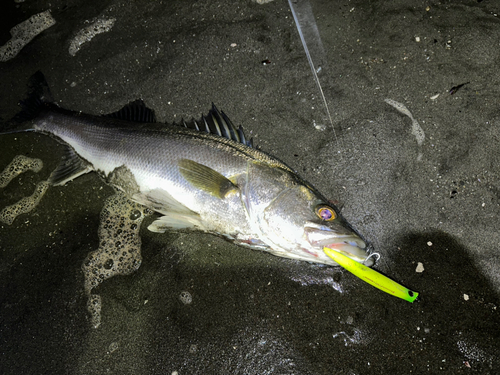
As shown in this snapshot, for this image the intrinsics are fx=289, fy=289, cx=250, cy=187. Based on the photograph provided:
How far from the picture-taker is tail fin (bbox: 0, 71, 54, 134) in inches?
146

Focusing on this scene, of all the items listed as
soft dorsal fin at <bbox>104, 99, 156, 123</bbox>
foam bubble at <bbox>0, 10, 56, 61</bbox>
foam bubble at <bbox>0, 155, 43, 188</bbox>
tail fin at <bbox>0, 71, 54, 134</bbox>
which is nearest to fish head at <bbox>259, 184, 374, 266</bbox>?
soft dorsal fin at <bbox>104, 99, 156, 123</bbox>

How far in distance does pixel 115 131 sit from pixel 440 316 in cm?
376

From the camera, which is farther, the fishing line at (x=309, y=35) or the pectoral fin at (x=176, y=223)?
the fishing line at (x=309, y=35)

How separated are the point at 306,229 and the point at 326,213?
24cm

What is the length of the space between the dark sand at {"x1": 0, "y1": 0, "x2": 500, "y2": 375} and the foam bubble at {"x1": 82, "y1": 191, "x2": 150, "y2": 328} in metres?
0.10

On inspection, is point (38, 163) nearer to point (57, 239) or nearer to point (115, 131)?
point (57, 239)

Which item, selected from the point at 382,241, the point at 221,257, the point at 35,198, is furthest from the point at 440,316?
the point at 35,198

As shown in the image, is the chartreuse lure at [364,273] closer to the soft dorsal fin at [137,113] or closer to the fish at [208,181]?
the fish at [208,181]

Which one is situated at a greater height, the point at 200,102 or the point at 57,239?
the point at 200,102

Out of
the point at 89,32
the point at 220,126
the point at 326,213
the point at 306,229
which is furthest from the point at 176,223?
the point at 89,32

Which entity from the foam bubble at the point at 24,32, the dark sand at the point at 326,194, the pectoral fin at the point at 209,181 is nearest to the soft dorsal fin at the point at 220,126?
the dark sand at the point at 326,194

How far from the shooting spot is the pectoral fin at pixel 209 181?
8.79 ft

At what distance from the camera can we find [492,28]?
310 cm

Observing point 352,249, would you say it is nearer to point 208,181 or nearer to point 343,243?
point 343,243
